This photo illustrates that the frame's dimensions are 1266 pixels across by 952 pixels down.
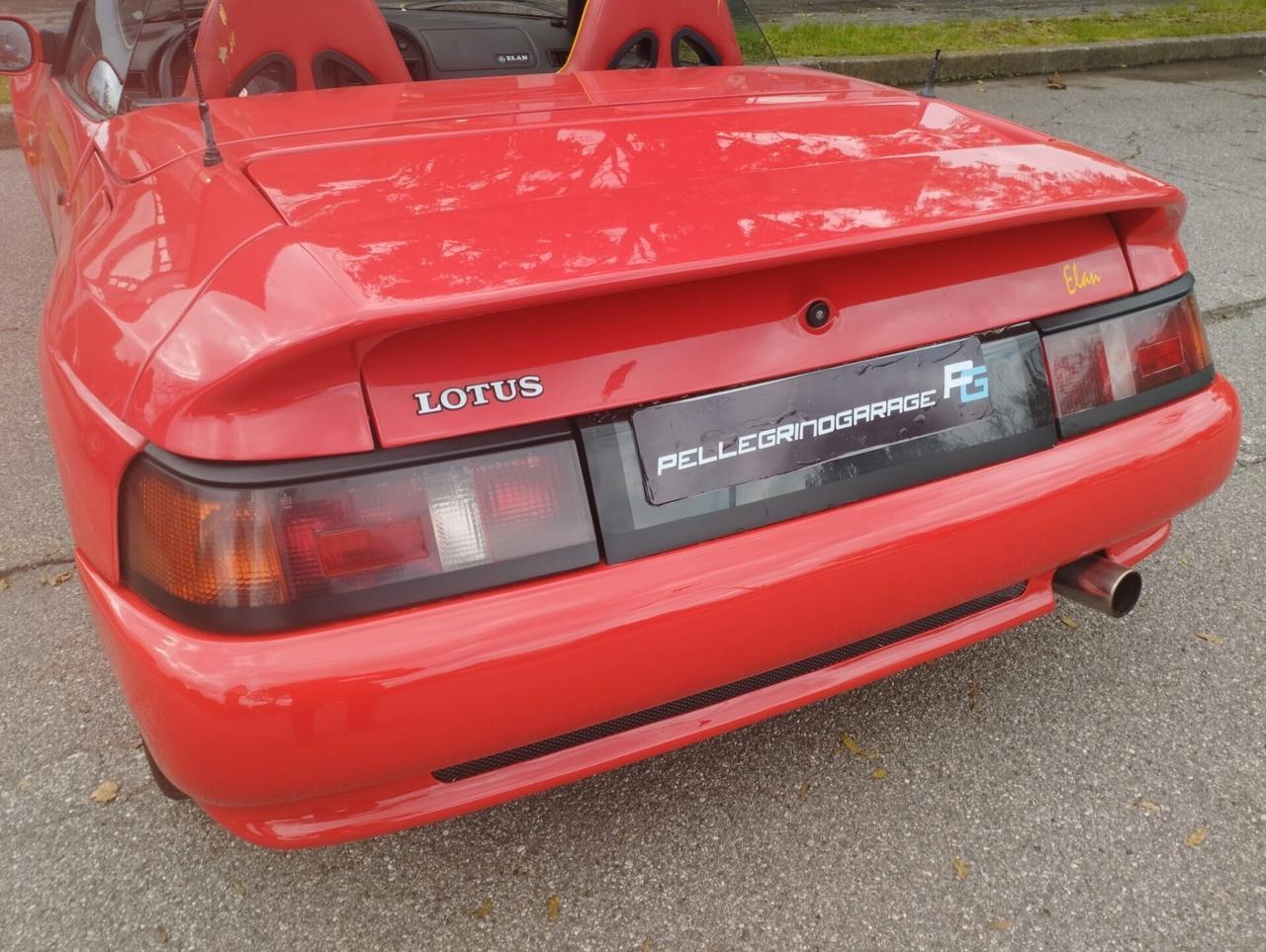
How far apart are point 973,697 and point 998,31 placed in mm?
9646

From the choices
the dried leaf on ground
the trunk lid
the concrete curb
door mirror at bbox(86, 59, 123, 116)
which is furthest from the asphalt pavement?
the concrete curb

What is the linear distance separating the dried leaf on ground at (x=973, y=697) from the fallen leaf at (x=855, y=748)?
0.27 m

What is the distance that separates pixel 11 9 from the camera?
10.7 meters

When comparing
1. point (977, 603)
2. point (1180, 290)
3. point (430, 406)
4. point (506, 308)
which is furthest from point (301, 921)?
point (1180, 290)

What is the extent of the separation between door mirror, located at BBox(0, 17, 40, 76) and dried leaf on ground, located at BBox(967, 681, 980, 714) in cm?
295

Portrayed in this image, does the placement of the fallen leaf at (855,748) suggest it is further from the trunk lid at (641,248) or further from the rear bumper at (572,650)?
the trunk lid at (641,248)

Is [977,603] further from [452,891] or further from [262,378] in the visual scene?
[262,378]

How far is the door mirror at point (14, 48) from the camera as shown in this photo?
2.79 m

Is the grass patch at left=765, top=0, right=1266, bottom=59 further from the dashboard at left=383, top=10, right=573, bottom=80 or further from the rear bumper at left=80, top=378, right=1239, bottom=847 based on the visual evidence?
the rear bumper at left=80, top=378, right=1239, bottom=847

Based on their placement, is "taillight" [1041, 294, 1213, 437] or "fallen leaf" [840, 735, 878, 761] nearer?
"taillight" [1041, 294, 1213, 437]

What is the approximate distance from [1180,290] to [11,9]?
12.5 meters

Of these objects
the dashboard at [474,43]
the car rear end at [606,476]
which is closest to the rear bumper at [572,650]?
the car rear end at [606,476]

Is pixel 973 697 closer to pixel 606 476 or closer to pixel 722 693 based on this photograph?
pixel 722 693

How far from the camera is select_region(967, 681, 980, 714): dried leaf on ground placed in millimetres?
2178
